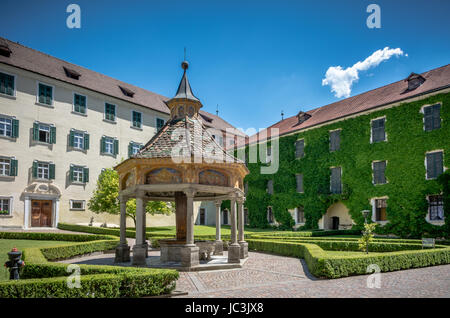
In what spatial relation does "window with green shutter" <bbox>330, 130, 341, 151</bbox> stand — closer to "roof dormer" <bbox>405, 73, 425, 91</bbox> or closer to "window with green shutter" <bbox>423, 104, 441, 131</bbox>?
"roof dormer" <bbox>405, 73, 425, 91</bbox>

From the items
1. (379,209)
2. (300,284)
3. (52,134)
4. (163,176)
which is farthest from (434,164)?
(52,134)

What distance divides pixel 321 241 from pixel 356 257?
10.2 metres

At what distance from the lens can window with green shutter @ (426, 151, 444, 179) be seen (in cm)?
2805

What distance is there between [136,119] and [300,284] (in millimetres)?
32167

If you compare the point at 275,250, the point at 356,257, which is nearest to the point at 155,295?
the point at 356,257

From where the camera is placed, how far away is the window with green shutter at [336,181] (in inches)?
1406

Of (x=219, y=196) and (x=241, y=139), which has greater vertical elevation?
(x=241, y=139)

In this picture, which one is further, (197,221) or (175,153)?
(197,221)

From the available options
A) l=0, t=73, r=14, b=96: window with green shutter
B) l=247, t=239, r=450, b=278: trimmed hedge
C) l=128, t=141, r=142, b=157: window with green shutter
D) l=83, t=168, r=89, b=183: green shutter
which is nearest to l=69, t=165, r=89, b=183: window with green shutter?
l=83, t=168, r=89, b=183: green shutter

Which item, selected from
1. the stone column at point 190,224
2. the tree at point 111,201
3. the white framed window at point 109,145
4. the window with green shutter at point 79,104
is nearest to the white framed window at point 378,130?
the tree at point 111,201

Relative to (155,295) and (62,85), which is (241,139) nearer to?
(62,85)

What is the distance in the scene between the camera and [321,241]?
73.0 feet

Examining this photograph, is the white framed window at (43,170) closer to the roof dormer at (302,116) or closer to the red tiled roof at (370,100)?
the red tiled roof at (370,100)

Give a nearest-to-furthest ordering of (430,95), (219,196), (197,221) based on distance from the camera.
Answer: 1. (219,196)
2. (430,95)
3. (197,221)
